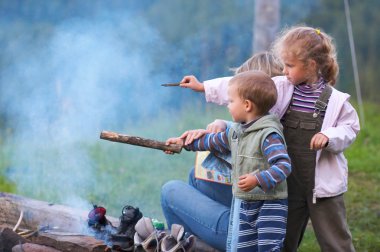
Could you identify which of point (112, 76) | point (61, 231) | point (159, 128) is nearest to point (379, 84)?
point (159, 128)

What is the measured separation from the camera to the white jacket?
364 cm

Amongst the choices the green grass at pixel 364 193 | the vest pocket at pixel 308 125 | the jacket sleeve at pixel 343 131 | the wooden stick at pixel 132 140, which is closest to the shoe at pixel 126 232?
the wooden stick at pixel 132 140

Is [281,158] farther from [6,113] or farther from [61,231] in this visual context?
[6,113]

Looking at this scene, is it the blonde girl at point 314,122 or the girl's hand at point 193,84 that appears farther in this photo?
the girl's hand at point 193,84

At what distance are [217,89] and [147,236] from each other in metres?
0.96

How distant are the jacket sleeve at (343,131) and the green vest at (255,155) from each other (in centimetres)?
25

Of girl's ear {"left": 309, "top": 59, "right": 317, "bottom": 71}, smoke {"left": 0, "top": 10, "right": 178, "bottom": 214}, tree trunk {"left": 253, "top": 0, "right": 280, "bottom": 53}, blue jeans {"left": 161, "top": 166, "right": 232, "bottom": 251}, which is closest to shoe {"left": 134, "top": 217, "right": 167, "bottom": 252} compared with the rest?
blue jeans {"left": 161, "top": 166, "right": 232, "bottom": 251}

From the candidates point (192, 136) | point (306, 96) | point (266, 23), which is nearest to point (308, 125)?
point (306, 96)

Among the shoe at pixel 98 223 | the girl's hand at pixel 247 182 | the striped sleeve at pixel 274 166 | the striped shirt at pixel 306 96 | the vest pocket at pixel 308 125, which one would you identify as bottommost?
the shoe at pixel 98 223

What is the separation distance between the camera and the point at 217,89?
13.6ft

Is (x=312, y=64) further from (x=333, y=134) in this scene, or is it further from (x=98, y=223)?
(x=98, y=223)

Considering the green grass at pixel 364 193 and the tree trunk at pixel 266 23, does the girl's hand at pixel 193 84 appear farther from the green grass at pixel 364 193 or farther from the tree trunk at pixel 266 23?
the tree trunk at pixel 266 23

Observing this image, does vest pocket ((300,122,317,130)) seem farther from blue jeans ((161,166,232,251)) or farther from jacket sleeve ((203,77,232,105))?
blue jeans ((161,166,232,251))

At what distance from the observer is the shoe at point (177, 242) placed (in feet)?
13.1
